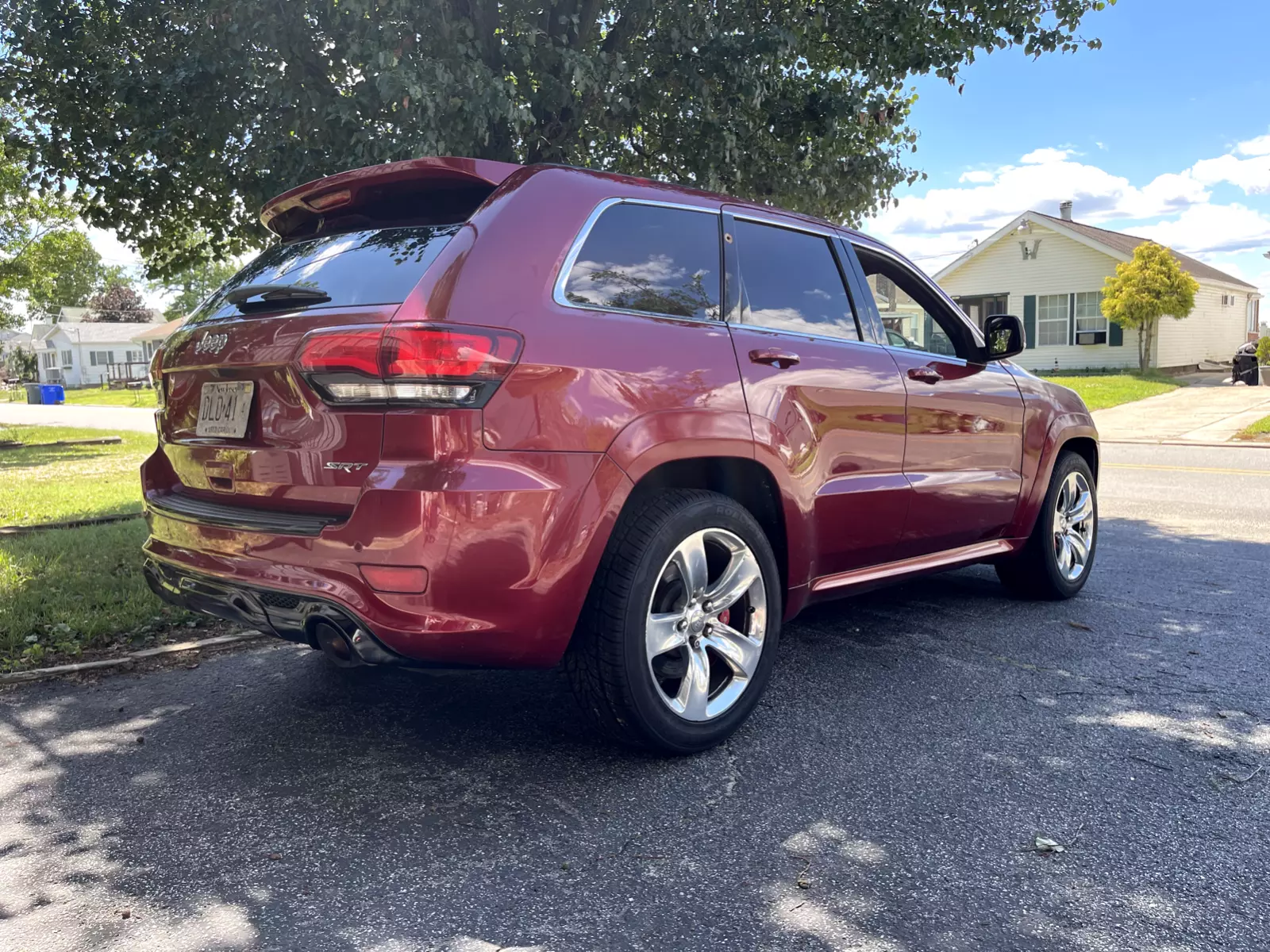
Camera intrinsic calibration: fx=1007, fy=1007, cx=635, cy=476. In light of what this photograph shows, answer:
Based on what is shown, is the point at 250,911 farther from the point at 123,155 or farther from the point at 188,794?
the point at 123,155

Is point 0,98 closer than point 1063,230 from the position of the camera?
Yes

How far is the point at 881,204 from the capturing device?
9945mm

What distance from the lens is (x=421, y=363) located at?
2727mm

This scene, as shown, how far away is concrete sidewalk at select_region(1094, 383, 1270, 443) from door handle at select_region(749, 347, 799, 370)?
13.6m

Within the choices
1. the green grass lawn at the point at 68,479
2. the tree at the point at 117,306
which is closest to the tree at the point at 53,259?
the green grass lawn at the point at 68,479

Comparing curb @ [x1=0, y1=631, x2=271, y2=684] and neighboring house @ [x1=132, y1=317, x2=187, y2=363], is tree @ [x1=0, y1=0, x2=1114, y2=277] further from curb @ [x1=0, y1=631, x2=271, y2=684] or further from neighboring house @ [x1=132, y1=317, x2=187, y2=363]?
neighboring house @ [x1=132, y1=317, x2=187, y2=363]

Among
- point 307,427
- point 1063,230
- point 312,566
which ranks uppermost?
point 1063,230

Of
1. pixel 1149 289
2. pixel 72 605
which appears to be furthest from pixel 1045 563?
pixel 1149 289

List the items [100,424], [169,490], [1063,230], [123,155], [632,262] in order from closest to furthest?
1. [632,262]
2. [169,490]
3. [123,155]
4. [100,424]
5. [1063,230]

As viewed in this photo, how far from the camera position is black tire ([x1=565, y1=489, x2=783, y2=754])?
3047 millimetres

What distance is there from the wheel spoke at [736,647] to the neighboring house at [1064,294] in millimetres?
28840

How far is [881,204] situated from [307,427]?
26.9 ft

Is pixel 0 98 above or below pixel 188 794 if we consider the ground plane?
above

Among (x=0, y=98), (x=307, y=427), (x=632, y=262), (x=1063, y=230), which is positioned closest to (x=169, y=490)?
(x=307, y=427)
